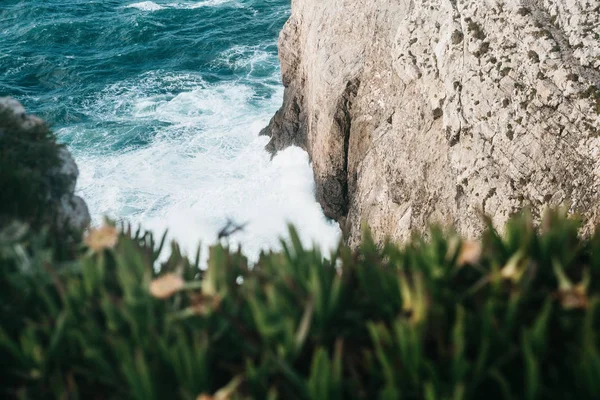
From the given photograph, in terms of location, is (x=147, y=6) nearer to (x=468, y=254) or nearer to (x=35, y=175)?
(x=35, y=175)

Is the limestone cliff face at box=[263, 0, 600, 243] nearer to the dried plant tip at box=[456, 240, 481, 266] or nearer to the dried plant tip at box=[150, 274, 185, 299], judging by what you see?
the dried plant tip at box=[456, 240, 481, 266]

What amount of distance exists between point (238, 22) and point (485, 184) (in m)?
29.0

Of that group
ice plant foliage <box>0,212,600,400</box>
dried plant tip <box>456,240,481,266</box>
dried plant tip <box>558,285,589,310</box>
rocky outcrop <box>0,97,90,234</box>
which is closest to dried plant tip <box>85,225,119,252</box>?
ice plant foliage <box>0,212,600,400</box>

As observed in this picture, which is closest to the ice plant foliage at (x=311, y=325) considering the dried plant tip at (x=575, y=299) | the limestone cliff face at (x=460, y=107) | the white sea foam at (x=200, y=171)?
the dried plant tip at (x=575, y=299)

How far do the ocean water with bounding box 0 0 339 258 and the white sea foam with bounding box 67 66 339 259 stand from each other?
5 centimetres

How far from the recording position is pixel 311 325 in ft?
12.8

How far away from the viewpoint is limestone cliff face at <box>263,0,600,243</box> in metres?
10.6

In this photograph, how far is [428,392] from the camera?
3.14 metres

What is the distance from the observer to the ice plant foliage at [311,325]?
3441 mm

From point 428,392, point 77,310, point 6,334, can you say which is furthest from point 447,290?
point 6,334

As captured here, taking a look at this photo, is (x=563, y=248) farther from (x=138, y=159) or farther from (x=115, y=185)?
(x=138, y=159)

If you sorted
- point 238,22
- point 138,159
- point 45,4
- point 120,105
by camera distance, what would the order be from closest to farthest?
1. point 138,159
2. point 120,105
3. point 238,22
4. point 45,4

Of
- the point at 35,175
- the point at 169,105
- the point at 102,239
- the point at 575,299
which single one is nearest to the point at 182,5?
the point at 169,105

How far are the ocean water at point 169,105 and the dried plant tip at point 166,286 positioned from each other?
1327cm
